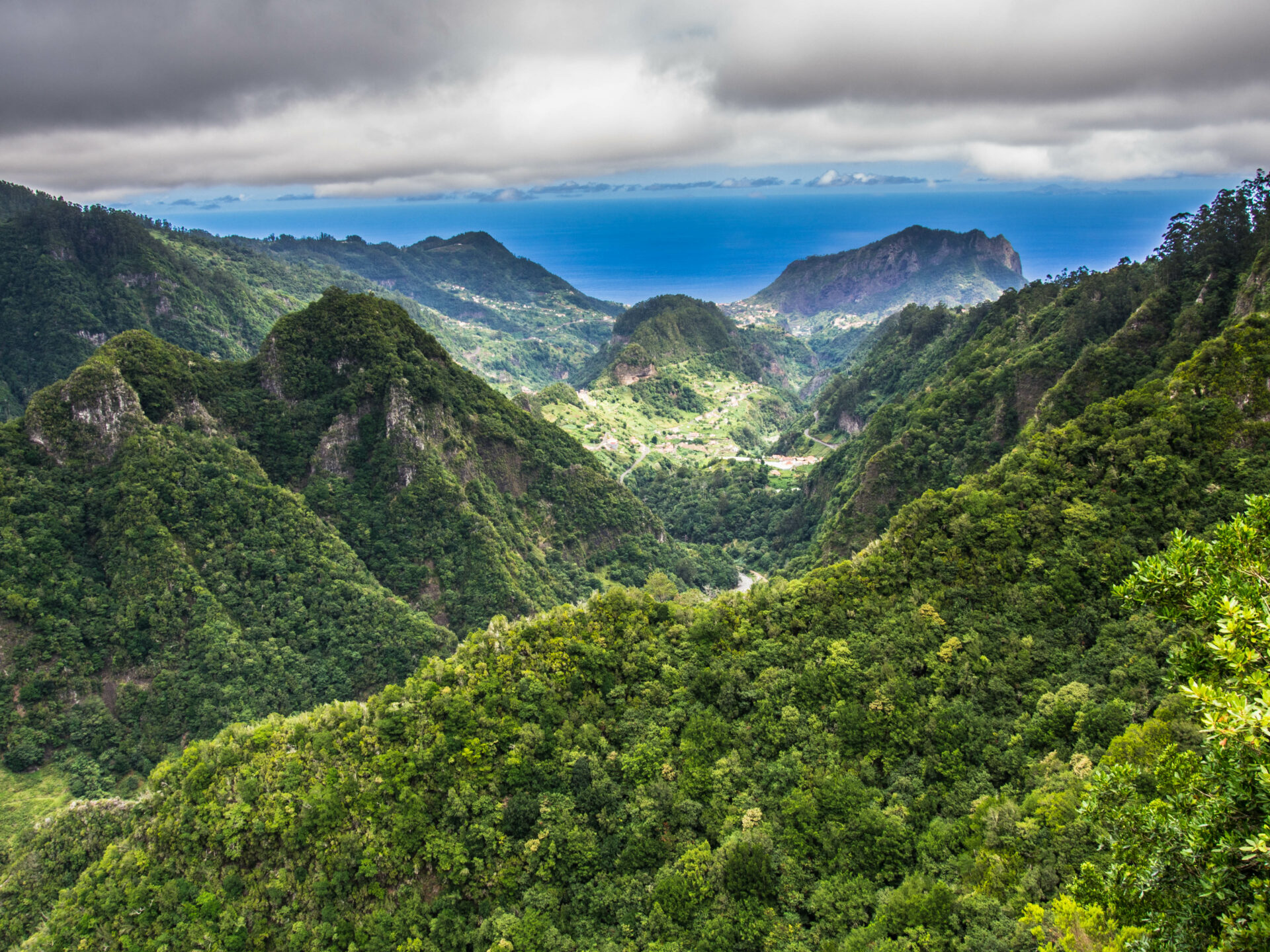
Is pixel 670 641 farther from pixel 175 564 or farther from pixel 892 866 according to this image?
pixel 175 564

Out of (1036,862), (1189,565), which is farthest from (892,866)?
(1189,565)

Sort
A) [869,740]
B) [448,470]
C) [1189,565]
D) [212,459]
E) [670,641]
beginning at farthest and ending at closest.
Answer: [448,470] → [212,459] → [670,641] → [869,740] → [1189,565]

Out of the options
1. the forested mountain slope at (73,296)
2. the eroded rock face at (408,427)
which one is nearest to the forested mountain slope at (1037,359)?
the eroded rock face at (408,427)

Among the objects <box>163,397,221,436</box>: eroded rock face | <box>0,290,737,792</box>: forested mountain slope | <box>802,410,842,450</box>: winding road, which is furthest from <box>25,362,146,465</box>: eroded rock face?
<box>802,410,842,450</box>: winding road

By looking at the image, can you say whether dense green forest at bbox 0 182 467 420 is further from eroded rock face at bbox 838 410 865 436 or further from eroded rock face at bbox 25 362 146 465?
eroded rock face at bbox 838 410 865 436

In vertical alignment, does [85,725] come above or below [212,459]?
below

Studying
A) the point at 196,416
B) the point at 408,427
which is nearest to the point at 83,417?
the point at 196,416
